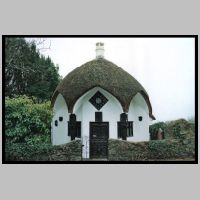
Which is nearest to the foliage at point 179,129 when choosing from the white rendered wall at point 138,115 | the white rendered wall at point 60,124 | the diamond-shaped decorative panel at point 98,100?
the white rendered wall at point 138,115

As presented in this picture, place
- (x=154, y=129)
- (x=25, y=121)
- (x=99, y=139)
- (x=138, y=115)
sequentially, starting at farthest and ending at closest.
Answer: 1. (x=154, y=129)
2. (x=138, y=115)
3. (x=99, y=139)
4. (x=25, y=121)

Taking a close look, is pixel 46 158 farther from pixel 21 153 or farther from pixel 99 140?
pixel 99 140

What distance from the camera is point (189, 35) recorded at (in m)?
15.4

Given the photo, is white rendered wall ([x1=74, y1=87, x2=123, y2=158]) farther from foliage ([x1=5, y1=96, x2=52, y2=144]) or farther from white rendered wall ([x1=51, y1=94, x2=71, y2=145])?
foliage ([x1=5, y1=96, x2=52, y2=144])

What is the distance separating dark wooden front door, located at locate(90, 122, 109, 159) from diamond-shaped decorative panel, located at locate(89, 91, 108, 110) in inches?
31.6

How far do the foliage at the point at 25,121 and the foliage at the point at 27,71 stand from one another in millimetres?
1664

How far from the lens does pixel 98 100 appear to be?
19.2 m

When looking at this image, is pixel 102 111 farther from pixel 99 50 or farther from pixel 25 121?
pixel 25 121

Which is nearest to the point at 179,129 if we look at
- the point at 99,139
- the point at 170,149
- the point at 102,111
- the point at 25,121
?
the point at 170,149

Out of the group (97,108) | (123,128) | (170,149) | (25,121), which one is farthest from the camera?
(97,108)

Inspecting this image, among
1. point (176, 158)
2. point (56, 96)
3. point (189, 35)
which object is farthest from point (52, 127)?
point (189, 35)

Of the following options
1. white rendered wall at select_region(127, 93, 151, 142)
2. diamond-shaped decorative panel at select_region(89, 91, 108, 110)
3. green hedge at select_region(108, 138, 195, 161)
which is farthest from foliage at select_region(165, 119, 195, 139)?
diamond-shaped decorative panel at select_region(89, 91, 108, 110)

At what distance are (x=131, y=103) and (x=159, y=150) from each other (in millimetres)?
2888

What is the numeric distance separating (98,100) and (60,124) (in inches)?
86.5
